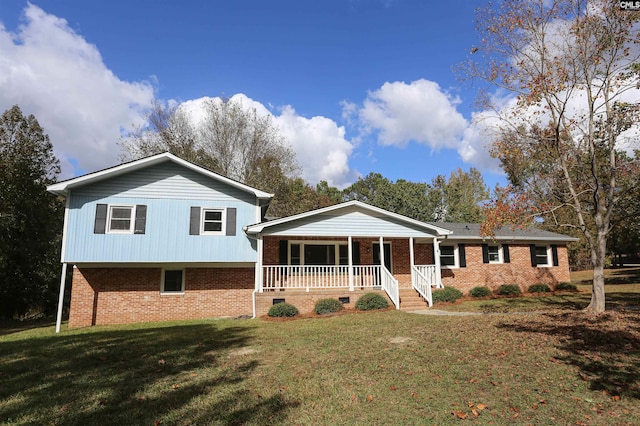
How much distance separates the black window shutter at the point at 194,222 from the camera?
14.9 m

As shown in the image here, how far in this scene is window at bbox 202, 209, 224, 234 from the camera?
1521 cm

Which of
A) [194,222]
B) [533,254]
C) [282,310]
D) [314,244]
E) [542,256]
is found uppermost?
[194,222]

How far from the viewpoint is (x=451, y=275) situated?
18.7m

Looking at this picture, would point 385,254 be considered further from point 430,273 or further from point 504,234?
point 504,234

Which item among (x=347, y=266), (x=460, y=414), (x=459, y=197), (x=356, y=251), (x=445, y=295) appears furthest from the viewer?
(x=459, y=197)

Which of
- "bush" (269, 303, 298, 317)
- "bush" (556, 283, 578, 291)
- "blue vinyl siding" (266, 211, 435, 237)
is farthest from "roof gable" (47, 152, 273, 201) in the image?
"bush" (556, 283, 578, 291)

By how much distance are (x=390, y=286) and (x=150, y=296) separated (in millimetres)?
9817

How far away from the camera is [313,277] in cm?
1611

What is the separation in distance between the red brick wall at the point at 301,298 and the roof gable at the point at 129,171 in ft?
13.3

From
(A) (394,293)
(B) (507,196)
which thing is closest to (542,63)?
(B) (507,196)

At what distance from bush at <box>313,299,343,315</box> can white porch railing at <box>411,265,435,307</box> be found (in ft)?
12.1

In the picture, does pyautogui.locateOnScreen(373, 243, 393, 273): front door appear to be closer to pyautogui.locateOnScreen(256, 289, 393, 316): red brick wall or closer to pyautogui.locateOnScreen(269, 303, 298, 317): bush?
pyautogui.locateOnScreen(256, 289, 393, 316): red brick wall

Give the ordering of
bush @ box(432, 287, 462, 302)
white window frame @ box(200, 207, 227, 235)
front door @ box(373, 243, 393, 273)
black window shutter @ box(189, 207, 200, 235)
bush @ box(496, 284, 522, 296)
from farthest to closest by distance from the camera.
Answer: bush @ box(496, 284, 522, 296) → front door @ box(373, 243, 393, 273) → bush @ box(432, 287, 462, 302) → white window frame @ box(200, 207, 227, 235) → black window shutter @ box(189, 207, 200, 235)

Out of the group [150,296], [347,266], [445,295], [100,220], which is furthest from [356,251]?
[100,220]
